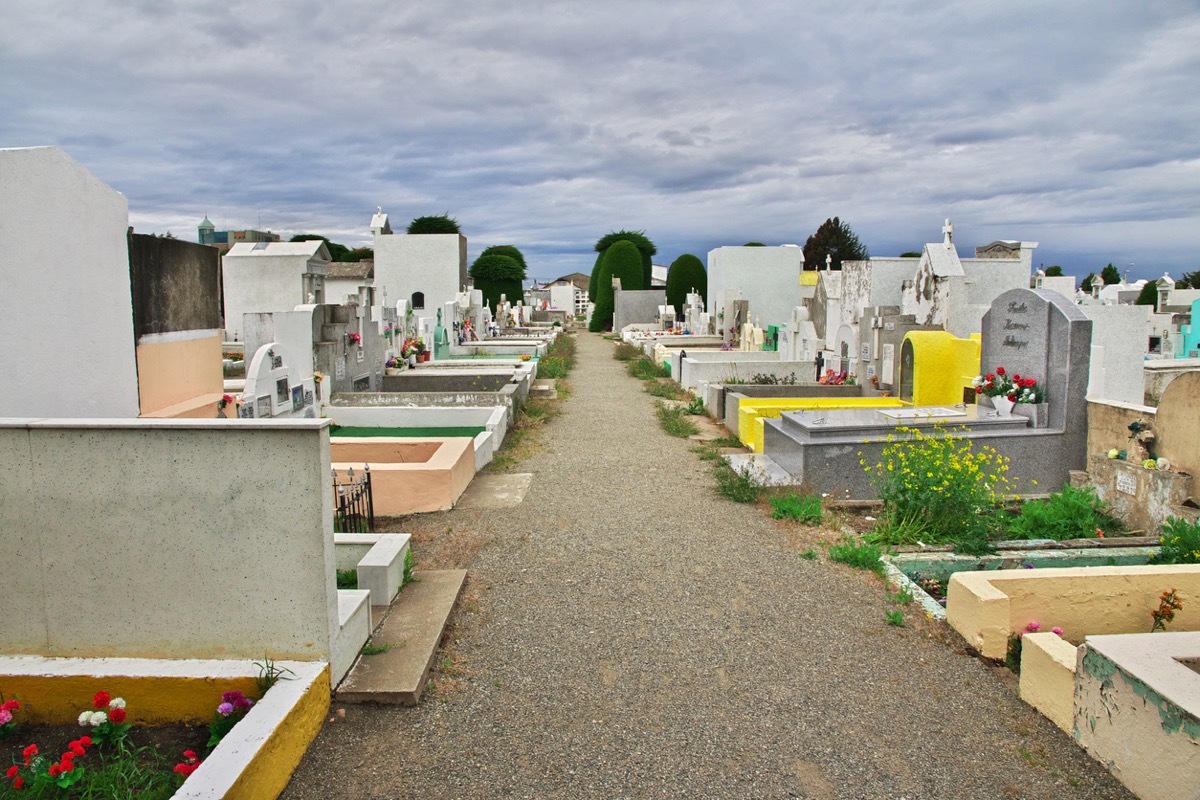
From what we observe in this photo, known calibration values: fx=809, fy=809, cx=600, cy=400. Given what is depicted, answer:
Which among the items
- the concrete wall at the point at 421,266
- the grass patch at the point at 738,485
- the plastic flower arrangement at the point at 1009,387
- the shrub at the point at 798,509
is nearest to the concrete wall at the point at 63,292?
the grass patch at the point at 738,485

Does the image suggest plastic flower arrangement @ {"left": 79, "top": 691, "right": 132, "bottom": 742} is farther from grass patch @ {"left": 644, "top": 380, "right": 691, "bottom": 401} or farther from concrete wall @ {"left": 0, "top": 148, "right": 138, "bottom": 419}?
grass patch @ {"left": 644, "top": 380, "right": 691, "bottom": 401}

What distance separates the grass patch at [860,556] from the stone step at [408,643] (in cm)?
268

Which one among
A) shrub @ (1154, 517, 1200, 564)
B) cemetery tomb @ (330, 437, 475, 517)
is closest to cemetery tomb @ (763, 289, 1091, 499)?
shrub @ (1154, 517, 1200, 564)

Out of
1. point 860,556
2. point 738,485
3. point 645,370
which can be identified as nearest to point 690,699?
point 860,556

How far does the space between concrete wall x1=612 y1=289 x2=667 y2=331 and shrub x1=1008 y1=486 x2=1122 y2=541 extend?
1390 inches

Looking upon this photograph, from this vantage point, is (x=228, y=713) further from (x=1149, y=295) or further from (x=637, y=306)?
(x=637, y=306)

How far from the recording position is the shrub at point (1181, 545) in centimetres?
532

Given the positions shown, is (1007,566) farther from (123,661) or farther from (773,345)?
(773,345)

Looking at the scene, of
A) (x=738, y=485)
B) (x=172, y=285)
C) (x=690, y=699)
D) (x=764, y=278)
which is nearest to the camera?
(x=690, y=699)

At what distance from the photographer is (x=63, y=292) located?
5742 millimetres

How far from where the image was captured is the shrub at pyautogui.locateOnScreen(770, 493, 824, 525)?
6.89 metres

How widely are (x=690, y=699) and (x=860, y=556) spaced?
235 centimetres

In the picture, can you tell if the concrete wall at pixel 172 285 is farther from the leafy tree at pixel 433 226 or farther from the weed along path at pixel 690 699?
the leafy tree at pixel 433 226

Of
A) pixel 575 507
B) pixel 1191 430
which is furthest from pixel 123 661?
pixel 1191 430
